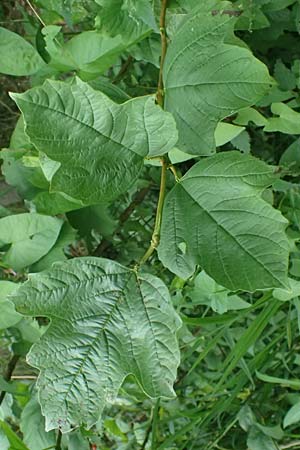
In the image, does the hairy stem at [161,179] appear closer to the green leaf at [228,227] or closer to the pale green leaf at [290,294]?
the green leaf at [228,227]

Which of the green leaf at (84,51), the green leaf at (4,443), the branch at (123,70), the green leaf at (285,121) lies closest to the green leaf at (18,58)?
the green leaf at (84,51)

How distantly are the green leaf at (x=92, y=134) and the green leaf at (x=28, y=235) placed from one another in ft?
0.87

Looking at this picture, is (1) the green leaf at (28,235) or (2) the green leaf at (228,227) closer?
(2) the green leaf at (228,227)

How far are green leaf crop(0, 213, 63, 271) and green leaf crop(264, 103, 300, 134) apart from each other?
24 centimetres

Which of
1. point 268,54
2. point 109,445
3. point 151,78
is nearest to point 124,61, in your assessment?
point 151,78

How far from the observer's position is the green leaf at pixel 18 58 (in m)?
0.69

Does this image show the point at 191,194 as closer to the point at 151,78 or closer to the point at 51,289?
the point at 51,289


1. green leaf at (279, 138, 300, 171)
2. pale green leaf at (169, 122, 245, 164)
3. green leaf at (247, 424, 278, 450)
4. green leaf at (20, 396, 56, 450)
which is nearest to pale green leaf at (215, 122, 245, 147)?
pale green leaf at (169, 122, 245, 164)

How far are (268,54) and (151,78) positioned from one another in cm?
15

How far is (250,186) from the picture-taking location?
0.44 meters

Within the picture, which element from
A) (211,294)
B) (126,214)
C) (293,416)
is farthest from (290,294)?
(126,214)

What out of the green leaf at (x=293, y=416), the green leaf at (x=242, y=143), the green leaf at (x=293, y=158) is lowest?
the green leaf at (x=293, y=416)

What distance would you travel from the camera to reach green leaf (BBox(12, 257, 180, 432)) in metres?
0.42

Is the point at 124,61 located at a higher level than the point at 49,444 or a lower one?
higher
